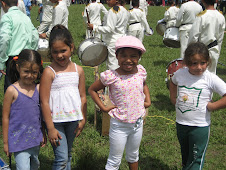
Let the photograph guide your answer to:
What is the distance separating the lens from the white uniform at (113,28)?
17.3ft

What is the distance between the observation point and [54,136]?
2.43 meters

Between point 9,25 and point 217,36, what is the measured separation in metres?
3.30

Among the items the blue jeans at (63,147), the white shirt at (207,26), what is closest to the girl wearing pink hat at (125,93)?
the blue jeans at (63,147)

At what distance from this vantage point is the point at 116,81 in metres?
2.54

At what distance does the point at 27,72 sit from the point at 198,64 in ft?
4.72

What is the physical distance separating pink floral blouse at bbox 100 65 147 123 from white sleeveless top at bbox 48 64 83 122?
0.28 m

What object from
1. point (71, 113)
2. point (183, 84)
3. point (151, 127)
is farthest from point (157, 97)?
point (71, 113)

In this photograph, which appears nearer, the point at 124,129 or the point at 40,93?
the point at 40,93

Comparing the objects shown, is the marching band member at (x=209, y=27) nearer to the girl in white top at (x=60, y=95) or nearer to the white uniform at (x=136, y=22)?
the girl in white top at (x=60, y=95)

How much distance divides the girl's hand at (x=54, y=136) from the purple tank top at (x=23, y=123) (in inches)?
4.7

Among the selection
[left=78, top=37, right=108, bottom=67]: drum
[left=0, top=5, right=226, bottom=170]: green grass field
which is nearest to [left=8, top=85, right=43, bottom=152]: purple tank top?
[left=0, top=5, right=226, bottom=170]: green grass field

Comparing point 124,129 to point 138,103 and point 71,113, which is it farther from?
point 71,113

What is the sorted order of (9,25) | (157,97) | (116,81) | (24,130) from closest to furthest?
(24,130), (116,81), (9,25), (157,97)

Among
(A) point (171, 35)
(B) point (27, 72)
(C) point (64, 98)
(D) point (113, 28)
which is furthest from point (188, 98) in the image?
(A) point (171, 35)
